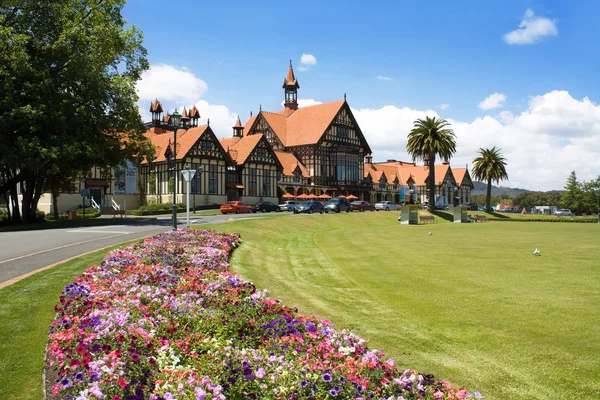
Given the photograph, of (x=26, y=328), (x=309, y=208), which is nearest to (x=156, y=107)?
(x=309, y=208)

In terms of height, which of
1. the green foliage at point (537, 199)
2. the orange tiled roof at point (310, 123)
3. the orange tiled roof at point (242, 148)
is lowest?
the green foliage at point (537, 199)

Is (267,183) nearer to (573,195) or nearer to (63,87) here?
(63,87)

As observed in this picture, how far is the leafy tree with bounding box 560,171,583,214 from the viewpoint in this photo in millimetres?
110688

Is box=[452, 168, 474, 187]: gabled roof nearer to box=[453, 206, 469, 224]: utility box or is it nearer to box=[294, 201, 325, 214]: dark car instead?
box=[453, 206, 469, 224]: utility box

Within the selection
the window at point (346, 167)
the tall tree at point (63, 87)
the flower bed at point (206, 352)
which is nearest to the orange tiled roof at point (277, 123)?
the window at point (346, 167)

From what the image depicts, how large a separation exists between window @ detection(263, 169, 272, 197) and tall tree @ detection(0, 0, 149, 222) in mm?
32876

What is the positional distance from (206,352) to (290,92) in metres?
88.8

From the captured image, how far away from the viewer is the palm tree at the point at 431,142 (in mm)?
59219

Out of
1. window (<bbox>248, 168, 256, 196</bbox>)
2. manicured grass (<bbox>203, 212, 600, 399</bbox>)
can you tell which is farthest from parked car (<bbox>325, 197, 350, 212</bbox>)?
manicured grass (<bbox>203, 212, 600, 399</bbox>)

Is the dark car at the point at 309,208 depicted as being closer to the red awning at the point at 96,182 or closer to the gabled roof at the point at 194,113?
the red awning at the point at 96,182

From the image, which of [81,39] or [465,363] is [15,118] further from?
[465,363]

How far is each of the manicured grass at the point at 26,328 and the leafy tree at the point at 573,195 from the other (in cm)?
11942

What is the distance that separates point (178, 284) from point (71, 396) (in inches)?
180

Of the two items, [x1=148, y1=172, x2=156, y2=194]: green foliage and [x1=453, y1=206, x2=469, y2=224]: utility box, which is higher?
[x1=148, y1=172, x2=156, y2=194]: green foliage
